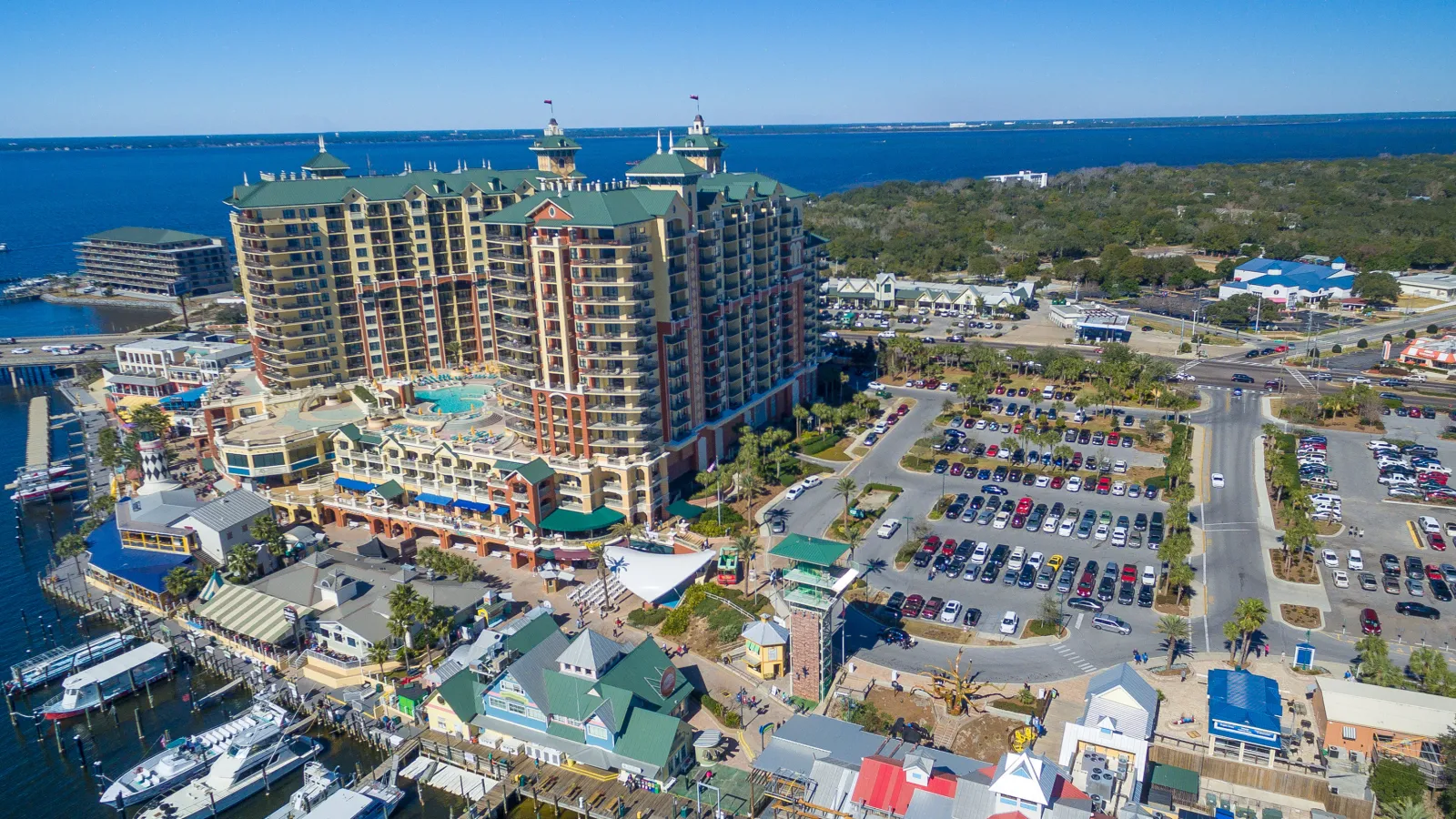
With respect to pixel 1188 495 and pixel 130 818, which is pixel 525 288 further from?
pixel 1188 495

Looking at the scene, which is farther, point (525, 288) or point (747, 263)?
point (747, 263)

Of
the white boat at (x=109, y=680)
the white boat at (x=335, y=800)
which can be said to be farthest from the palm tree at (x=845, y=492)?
the white boat at (x=109, y=680)

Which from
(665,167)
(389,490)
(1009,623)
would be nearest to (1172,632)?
(1009,623)

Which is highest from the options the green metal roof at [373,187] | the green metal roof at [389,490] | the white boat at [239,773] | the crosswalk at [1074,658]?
the green metal roof at [373,187]

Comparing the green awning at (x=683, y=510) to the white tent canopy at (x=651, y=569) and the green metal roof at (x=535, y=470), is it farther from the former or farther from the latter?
the green metal roof at (x=535, y=470)

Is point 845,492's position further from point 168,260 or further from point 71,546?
point 168,260

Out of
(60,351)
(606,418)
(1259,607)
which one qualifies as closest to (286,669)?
(606,418)
